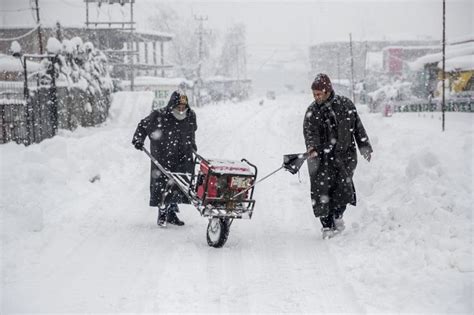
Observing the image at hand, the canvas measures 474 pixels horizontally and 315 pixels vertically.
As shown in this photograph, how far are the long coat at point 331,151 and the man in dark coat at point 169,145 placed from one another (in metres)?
1.96

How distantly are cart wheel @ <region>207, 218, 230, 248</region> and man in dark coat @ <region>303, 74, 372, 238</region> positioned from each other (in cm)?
125

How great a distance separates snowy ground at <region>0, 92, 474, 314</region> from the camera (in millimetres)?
4594

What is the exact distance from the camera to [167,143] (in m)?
7.57

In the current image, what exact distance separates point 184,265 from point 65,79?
50.8 ft

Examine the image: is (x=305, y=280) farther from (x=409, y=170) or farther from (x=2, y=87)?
(x=2, y=87)

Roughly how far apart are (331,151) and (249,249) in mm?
1686

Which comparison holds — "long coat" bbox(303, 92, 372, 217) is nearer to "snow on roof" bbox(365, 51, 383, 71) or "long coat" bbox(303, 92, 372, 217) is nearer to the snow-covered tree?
"snow on roof" bbox(365, 51, 383, 71)

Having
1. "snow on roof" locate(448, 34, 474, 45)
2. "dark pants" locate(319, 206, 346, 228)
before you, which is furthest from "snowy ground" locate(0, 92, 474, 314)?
"snow on roof" locate(448, 34, 474, 45)

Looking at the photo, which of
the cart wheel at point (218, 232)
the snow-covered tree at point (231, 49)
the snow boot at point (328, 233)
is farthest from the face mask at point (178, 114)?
the snow-covered tree at point (231, 49)

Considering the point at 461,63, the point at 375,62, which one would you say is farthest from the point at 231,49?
the point at 461,63

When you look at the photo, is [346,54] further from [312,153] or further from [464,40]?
[312,153]

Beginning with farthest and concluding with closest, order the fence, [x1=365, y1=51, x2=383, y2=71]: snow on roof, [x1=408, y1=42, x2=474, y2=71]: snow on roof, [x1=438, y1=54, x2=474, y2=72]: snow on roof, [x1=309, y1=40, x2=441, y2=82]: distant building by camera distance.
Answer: [x1=309, y1=40, x2=441, y2=82]: distant building, [x1=365, y1=51, x2=383, y2=71]: snow on roof, [x1=408, y1=42, x2=474, y2=71]: snow on roof, [x1=438, y1=54, x2=474, y2=72]: snow on roof, the fence

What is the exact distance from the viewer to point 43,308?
4434mm

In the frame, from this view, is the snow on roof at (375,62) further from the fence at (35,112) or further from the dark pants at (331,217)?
the dark pants at (331,217)
